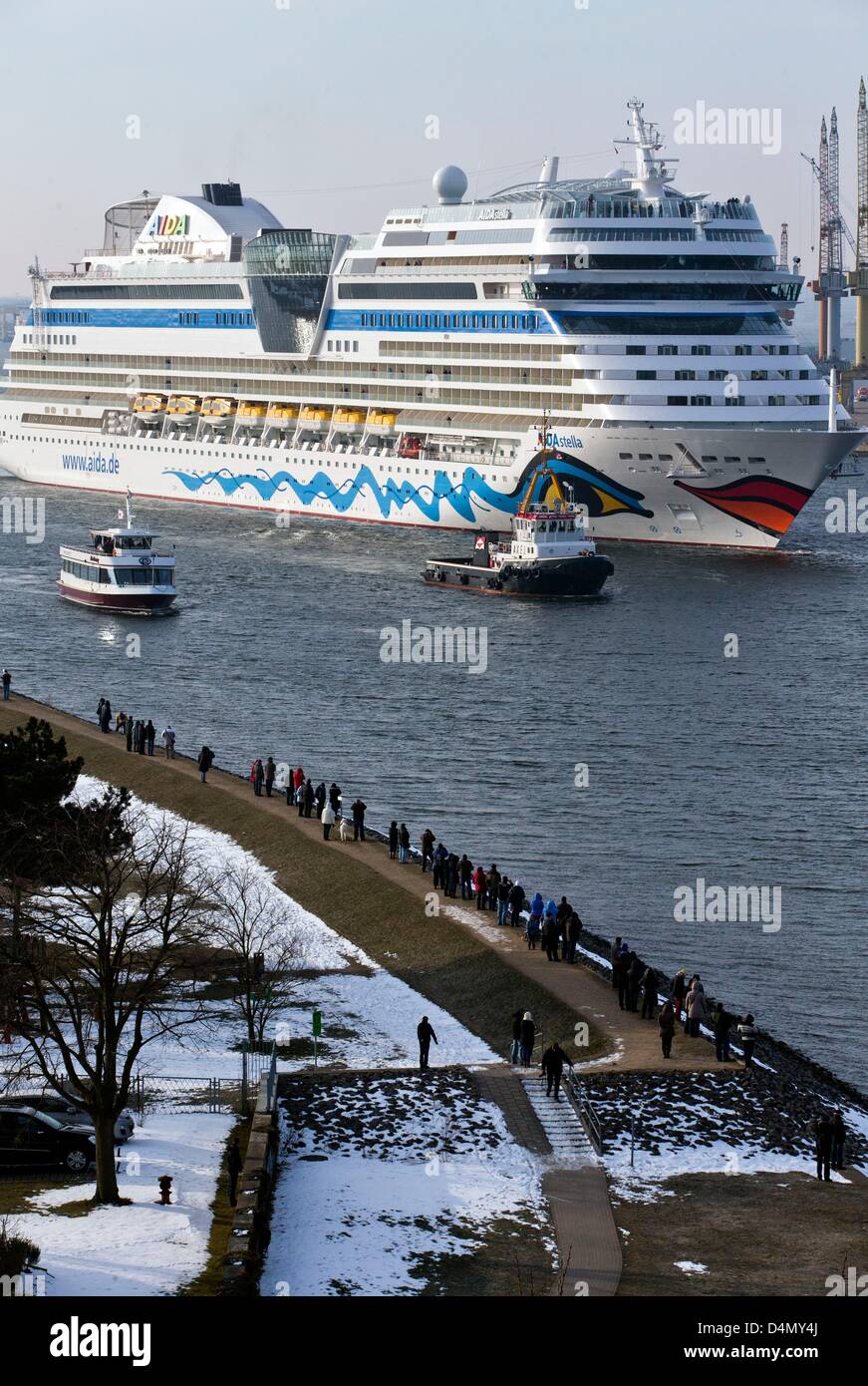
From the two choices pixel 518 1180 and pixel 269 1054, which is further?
pixel 269 1054

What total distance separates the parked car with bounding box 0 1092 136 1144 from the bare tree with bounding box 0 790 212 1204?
0.26m

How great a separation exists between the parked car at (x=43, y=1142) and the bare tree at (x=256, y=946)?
5.35 meters

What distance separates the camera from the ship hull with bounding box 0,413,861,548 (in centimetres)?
9000

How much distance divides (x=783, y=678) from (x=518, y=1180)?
41.8 metres

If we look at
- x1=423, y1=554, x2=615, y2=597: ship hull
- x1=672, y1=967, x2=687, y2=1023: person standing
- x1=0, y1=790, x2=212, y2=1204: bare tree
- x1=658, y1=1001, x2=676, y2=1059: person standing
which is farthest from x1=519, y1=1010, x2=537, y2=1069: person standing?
x1=423, y1=554, x2=615, y2=597: ship hull

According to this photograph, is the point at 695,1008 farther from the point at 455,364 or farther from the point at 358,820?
the point at 455,364

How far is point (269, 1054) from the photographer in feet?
109

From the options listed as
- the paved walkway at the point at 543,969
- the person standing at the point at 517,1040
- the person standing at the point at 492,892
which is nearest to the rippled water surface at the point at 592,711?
the person standing at the point at 492,892

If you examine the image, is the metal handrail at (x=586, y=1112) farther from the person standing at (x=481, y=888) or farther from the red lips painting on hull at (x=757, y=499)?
the red lips painting on hull at (x=757, y=499)

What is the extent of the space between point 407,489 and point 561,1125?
75.7m

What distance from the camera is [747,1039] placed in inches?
1268

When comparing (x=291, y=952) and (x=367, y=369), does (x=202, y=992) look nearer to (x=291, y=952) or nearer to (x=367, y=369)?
(x=291, y=952)
